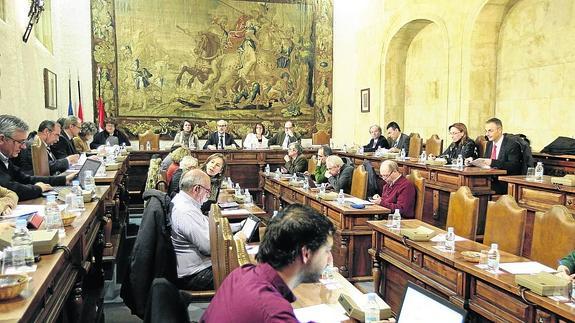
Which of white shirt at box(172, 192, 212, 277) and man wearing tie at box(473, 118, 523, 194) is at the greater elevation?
man wearing tie at box(473, 118, 523, 194)

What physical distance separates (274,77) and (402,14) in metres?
4.17

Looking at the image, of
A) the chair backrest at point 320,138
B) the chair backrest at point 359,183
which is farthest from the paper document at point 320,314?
the chair backrest at point 320,138

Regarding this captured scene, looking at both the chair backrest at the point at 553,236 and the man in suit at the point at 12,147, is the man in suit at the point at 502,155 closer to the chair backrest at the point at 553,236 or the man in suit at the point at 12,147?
the chair backrest at the point at 553,236

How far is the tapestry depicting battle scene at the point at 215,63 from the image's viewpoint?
13836mm

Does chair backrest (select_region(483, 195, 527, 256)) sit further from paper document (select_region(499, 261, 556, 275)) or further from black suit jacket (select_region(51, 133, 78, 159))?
black suit jacket (select_region(51, 133, 78, 159))

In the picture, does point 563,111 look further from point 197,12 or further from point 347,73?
point 197,12

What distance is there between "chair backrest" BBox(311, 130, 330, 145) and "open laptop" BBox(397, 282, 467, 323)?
1222 cm

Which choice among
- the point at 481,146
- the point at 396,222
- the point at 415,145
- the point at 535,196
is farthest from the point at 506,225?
the point at 415,145

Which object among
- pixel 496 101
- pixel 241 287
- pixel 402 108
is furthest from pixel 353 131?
pixel 241 287

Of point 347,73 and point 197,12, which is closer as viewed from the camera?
point 197,12

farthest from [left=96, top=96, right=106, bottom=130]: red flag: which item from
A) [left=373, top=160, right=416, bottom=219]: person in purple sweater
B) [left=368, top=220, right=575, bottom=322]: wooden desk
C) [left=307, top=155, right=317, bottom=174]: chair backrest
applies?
[left=368, top=220, right=575, bottom=322]: wooden desk

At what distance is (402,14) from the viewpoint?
1277 cm

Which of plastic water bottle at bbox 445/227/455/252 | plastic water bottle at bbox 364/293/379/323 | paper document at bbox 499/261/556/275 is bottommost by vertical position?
plastic water bottle at bbox 364/293/379/323

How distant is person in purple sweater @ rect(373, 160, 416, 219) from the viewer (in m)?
5.87
